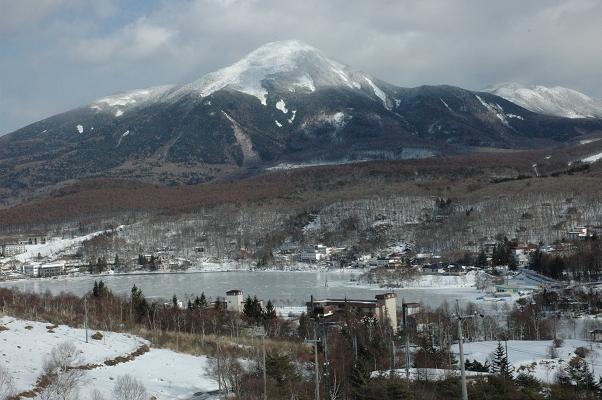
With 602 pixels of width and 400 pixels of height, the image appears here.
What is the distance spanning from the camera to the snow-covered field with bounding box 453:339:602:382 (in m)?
15.4

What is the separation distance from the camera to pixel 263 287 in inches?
1649

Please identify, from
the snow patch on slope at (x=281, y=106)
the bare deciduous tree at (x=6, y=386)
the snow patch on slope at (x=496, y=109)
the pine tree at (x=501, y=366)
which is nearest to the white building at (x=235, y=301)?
the pine tree at (x=501, y=366)

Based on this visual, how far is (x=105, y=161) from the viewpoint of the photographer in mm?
147500

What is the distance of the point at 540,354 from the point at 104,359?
10.1 metres

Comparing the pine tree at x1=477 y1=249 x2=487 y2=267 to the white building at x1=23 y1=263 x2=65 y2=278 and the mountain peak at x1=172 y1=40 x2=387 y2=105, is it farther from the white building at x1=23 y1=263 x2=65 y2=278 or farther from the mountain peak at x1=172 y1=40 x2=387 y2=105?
the mountain peak at x1=172 y1=40 x2=387 y2=105

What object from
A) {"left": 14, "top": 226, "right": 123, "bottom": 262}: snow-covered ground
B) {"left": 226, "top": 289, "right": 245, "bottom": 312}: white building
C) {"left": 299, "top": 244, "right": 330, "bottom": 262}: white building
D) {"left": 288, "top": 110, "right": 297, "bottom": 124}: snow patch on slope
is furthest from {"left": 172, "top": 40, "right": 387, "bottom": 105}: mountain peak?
{"left": 226, "top": 289, "right": 245, "bottom": 312}: white building

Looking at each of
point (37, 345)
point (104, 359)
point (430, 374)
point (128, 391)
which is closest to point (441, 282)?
point (430, 374)

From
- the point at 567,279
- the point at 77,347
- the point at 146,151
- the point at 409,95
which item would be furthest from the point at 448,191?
the point at 409,95

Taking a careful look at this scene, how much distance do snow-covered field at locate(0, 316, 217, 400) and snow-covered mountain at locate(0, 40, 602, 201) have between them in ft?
377

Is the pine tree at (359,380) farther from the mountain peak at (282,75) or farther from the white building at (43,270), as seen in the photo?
the mountain peak at (282,75)

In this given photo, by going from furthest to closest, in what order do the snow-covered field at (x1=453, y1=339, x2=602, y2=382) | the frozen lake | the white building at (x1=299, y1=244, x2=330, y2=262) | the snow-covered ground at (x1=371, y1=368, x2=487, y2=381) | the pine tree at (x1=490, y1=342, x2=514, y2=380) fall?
the white building at (x1=299, y1=244, x2=330, y2=262), the frozen lake, the snow-covered field at (x1=453, y1=339, x2=602, y2=382), the pine tree at (x1=490, y1=342, x2=514, y2=380), the snow-covered ground at (x1=371, y1=368, x2=487, y2=381)

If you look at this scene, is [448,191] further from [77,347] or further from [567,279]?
[77,347]

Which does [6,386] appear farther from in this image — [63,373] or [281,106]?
[281,106]

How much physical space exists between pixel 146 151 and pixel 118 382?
143650mm
